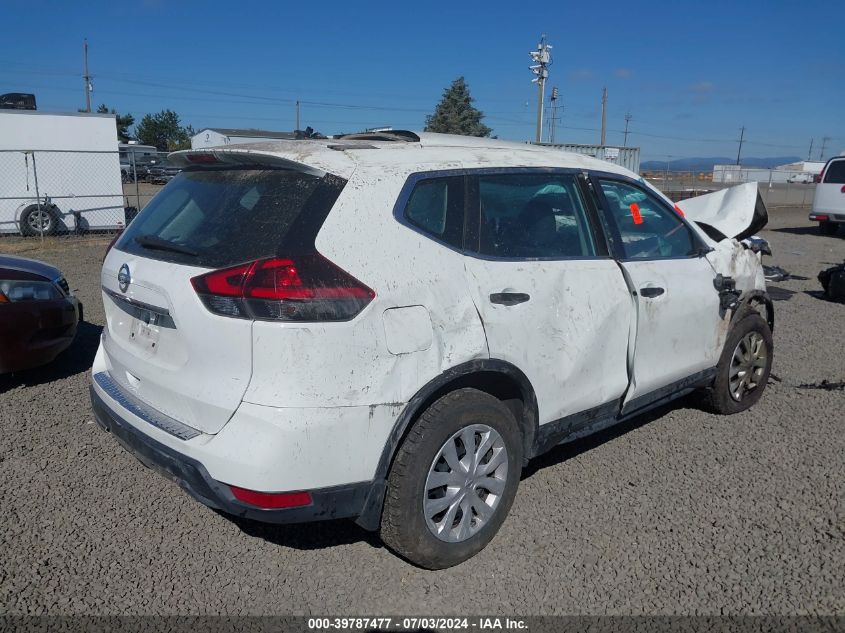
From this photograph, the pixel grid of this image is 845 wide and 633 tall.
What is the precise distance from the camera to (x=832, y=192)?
Result: 17156 mm

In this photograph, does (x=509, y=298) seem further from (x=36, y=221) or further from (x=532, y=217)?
(x=36, y=221)

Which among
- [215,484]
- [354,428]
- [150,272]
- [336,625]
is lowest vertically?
[336,625]

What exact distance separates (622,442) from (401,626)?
7.36ft

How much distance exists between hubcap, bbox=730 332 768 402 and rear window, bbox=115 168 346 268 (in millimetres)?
3307

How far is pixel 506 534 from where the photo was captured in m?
3.34

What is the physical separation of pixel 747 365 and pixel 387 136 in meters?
3.05

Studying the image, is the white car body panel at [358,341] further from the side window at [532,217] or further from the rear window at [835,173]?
the rear window at [835,173]

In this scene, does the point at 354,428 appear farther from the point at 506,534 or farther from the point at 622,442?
the point at 622,442

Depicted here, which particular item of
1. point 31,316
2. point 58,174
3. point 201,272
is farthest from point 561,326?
point 58,174

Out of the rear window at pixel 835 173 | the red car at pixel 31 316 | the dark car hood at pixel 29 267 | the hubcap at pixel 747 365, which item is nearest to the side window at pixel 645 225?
→ the hubcap at pixel 747 365

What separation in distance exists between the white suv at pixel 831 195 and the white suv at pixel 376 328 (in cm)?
1627

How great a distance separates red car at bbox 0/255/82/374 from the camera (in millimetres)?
4633

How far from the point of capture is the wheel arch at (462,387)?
2654 millimetres

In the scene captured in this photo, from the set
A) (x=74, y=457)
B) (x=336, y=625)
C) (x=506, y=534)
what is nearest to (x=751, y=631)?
(x=506, y=534)
